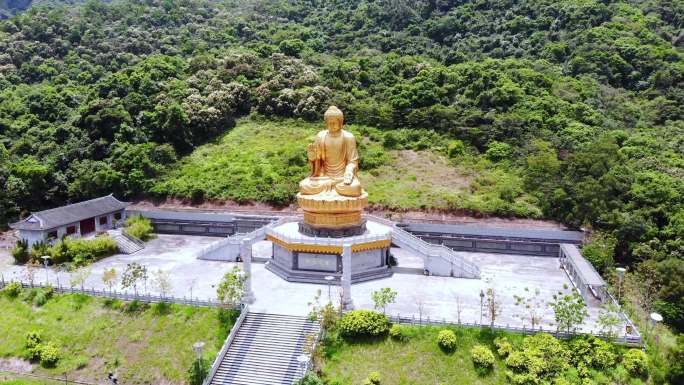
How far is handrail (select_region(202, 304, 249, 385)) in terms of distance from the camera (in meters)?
19.5

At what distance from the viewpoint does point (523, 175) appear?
3844 centimetres

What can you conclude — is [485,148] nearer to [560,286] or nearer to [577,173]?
[577,173]

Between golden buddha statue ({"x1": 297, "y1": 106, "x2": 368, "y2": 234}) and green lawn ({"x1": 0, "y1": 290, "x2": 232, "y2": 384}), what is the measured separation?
729 centimetres

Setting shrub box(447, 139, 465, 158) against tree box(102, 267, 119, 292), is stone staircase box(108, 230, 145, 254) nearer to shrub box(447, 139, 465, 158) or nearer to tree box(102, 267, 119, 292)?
tree box(102, 267, 119, 292)

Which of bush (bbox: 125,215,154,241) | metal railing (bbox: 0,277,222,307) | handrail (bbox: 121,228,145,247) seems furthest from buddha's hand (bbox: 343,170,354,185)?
bush (bbox: 125,215,154,241)

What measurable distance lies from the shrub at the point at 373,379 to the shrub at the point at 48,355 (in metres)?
11.5

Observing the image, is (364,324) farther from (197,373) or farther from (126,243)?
(126,243)

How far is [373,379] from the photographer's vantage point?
61.6 ft

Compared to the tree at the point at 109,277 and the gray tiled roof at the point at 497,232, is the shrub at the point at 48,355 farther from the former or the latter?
the gray tiled roof at the point at 497,232

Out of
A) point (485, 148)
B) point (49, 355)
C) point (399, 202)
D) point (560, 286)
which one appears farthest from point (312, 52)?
point (49, 355)

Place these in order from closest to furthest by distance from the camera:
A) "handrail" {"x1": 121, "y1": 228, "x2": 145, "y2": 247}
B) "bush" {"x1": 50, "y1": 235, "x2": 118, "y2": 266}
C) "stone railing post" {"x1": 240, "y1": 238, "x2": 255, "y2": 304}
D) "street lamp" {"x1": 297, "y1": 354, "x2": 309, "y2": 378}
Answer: "street lamp" {"x1": 297, "y1": 354, "x2": 309, "y2": 378}, "stone railing post" {"x1": 240, "y1": 238, "x2": 255, "y2": 304}, "bush" {"x1": 50, "y1": 235, "x2": 118, "y2": 266}, "handrail" {"x1": 121, "y1": 228, "x2": 145, "y2": 247}

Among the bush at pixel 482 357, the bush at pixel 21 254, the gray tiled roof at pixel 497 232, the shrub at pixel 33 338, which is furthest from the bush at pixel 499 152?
the shrub at pixel 33 338

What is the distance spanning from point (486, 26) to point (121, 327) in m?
52.7

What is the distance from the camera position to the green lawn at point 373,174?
1433 inches
